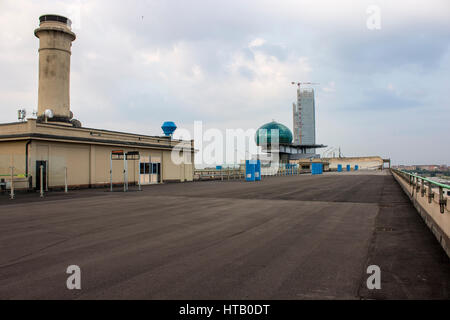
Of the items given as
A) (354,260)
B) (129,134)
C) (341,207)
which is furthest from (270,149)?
(354,260)

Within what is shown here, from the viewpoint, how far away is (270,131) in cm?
9894

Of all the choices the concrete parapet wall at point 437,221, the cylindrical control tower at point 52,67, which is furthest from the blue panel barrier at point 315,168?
the concrete parapet wall at point 437,221

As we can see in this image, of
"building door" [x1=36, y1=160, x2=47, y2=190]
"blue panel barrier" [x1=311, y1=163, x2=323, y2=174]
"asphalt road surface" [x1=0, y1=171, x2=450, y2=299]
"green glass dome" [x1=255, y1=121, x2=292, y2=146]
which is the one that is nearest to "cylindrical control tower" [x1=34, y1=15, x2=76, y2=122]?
"building door" [x1=36, y1=160, x2=47, y2=190]

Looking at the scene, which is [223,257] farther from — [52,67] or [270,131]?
[270,131]

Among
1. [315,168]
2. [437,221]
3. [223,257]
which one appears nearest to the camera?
[223,257]

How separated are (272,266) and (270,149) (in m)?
94.5

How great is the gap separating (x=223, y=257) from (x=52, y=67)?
30.6 meters

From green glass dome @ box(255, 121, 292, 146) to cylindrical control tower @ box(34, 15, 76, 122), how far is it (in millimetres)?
74577

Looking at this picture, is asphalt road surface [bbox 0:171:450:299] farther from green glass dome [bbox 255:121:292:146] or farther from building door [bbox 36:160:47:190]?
green glass dome [bbox 255:121:292:146]

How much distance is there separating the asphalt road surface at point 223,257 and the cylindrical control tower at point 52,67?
22.7 metres

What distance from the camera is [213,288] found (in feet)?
13.7

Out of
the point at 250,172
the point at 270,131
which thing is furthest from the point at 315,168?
the point at 270,131
